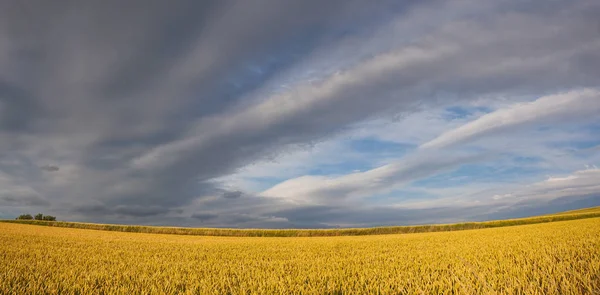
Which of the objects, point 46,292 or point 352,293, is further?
point 46,292

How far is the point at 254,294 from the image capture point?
4.54 meters

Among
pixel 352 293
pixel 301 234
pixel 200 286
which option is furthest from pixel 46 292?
pixel 301 234

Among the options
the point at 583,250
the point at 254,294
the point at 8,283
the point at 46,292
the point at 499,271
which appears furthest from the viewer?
the point at 583,250

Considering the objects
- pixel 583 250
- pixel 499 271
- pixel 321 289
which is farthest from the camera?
pixel 583 250

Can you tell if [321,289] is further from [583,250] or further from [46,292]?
[583,250]

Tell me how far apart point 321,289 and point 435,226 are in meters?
59.9

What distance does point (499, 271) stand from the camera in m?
6.56

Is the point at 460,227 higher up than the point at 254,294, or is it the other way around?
the point at 254,294

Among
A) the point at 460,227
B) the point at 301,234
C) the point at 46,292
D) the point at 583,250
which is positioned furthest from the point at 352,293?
the point at 460,227

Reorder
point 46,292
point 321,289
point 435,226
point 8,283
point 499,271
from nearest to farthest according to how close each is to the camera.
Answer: point 321,289 → point 46,292 → point 8,283 → point 499,271 → point 435,226

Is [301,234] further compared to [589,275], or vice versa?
[301,234]

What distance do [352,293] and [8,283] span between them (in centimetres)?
628

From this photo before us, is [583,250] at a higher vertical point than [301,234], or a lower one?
higher

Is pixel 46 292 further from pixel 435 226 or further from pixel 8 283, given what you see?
pixel 435 226
